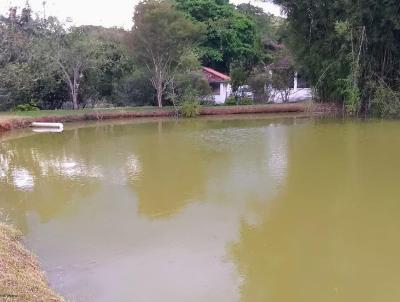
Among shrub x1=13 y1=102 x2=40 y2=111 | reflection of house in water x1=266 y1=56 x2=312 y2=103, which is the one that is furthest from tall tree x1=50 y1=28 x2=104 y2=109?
reflection of house in water x1=266 y1=56 x2=312 y2=103

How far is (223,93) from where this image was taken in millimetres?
27453

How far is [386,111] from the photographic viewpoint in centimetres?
1852

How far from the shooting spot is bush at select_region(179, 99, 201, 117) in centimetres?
2233

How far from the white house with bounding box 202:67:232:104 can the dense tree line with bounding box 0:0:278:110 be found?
3.74ft

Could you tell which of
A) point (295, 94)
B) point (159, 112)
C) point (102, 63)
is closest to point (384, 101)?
point (295, 94)

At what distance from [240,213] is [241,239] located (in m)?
1.18

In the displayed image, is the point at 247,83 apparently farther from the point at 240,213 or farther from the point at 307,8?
the point at 240,213

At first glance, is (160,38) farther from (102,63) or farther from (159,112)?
(159,112)

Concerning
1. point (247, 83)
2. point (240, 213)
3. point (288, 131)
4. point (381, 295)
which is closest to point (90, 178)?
point (240, 213)

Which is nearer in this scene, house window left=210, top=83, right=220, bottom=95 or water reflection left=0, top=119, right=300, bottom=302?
water reflection left=0, top=119, right=300, bottom=302

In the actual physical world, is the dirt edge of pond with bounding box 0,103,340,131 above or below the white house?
below

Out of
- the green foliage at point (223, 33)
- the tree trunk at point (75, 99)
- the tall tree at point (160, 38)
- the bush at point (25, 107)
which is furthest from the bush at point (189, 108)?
the bush at point (25, 107)

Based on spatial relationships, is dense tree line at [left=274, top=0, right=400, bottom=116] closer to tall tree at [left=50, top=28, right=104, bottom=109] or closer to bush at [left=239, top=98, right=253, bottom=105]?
bush at [left=239, top=98, right=253, bottom=105]

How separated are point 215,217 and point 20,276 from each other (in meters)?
3.34
